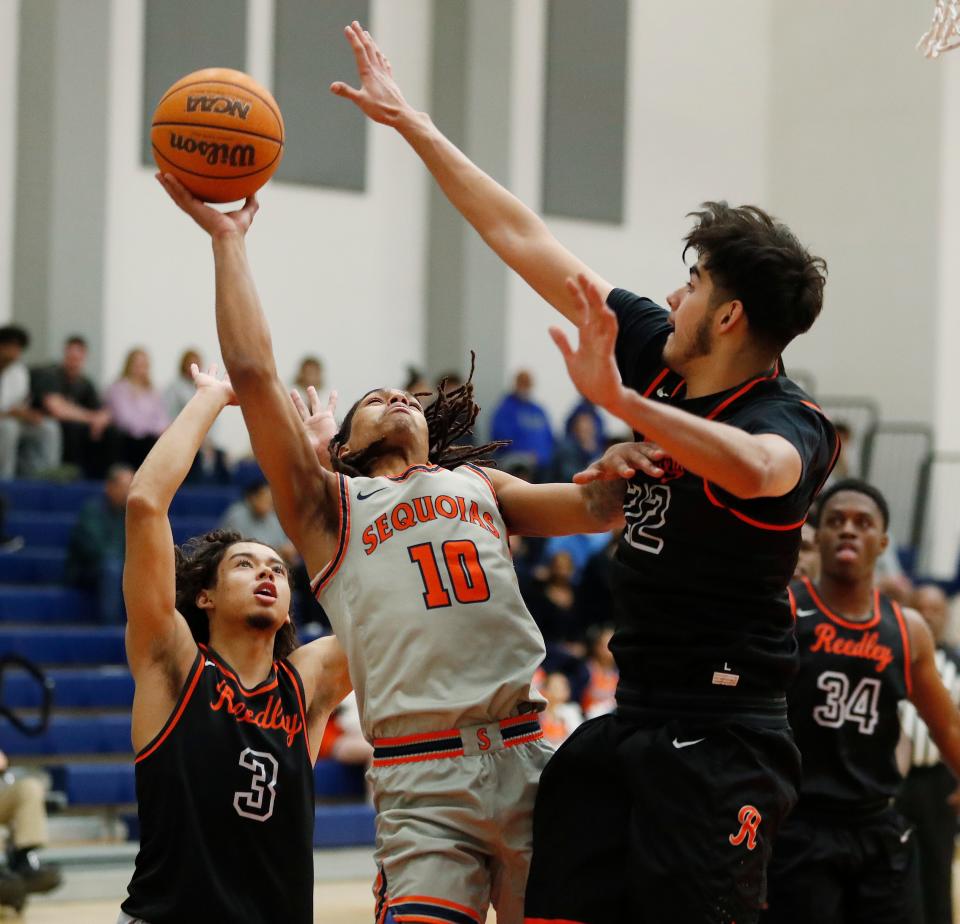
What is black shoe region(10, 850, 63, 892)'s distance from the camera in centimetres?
829

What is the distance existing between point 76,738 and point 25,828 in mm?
2207

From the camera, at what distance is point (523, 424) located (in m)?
16.3

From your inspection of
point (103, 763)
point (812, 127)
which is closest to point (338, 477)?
point (103, 763)

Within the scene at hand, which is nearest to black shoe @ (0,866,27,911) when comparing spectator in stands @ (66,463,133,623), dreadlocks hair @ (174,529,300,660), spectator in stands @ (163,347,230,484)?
spectator in stands @ (66,463,133,623)

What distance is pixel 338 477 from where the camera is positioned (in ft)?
13.2

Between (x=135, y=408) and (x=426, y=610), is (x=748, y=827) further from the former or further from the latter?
(x=135, y=408)

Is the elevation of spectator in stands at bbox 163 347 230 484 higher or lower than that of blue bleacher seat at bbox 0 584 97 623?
higher

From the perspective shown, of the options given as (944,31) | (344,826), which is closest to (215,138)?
(944,31)

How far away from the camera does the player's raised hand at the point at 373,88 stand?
3.95 m

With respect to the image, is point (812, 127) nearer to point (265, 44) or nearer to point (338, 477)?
point (265, 44)

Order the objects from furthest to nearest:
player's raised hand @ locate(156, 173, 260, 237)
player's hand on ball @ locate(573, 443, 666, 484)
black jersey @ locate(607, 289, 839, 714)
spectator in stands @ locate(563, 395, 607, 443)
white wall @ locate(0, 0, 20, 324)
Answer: spectator in stands @ locate(563, 395, 607, 443), white wall @ locate(0, 0, 20, 324), player's raised hand @ locate(156, 173, 260, 237), player's hand on ball @ locate(573, 443, 666, 484), black jersey @ locate(607, 289, 839, 714)

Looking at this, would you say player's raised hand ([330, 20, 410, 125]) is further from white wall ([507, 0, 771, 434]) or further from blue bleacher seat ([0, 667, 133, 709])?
white wall ([507, 0, 771, 434])

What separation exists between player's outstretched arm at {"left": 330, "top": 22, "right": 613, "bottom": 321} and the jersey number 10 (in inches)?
24.7

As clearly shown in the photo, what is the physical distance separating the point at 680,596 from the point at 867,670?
2062mm
